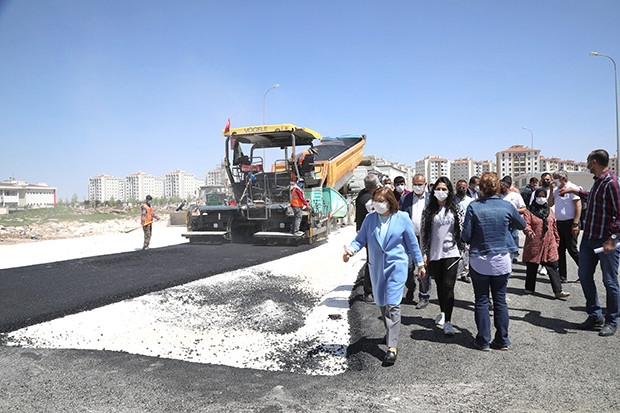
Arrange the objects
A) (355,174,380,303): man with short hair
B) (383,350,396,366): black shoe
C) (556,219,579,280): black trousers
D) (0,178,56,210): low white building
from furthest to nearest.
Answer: (0,178,56,210): low white building, (556,219,579,280): black trousers, (355,174,380,303): man with short hair, (383,350,396,366): black shoe

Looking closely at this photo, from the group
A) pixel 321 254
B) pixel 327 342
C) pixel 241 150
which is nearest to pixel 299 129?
pixel 241 150

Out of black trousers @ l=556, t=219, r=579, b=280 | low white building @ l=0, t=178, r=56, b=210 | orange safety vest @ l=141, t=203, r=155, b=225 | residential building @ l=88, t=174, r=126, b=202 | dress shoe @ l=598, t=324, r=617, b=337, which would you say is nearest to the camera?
dress shoe @ l=598, t=324, r=617, b=337

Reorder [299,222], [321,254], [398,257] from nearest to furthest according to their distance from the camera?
1. [398,257]
2. [321,254]
3. [299,222]

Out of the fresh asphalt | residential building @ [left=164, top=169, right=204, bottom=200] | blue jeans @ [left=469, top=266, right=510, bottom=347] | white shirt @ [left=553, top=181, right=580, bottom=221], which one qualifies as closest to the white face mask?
the fresh asphalt

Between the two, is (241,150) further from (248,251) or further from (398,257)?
(398,257)

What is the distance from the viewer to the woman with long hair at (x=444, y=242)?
4.11 metres

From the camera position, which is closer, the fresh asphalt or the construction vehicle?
the fresh asphalt

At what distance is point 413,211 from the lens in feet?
16.3

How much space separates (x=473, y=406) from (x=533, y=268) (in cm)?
329

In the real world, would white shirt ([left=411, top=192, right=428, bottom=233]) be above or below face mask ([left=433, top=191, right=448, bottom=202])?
below

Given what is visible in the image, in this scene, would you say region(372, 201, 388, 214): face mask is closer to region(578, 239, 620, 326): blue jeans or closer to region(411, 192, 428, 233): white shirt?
region(411, 192, 428, 233): white shirt

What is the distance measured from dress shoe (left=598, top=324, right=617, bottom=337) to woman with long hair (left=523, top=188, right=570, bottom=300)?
4.33 ft

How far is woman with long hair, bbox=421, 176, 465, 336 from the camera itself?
13.5 feet

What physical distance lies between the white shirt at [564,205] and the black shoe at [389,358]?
154 inches
